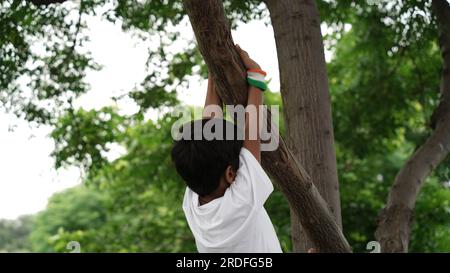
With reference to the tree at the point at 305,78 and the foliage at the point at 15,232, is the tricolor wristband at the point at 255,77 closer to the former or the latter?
the tree at the point at 305,78

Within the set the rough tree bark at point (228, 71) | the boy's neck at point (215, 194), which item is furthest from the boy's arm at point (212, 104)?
the boy's neck at point (215, 194)

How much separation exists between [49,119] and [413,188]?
3.21m

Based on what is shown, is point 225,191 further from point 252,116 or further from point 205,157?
point 252,116

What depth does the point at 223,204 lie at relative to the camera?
2535mm

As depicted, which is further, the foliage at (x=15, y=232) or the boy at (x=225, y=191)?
the foliage at (x=15, y=232)

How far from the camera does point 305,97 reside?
179 inches

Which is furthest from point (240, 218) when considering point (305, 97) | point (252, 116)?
point (305, 97)

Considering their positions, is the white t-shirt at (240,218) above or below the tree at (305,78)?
below

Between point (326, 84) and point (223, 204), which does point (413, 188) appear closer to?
point (326, 84)

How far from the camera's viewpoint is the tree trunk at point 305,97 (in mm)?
4527

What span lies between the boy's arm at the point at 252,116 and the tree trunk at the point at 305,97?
1730mm

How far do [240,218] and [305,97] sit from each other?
7.05 feet

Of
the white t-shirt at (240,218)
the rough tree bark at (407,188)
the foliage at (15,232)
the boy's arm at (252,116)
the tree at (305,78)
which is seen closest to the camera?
the white t-shirt at (240,218)

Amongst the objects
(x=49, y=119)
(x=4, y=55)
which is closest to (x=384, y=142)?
(x=49, y=119)
